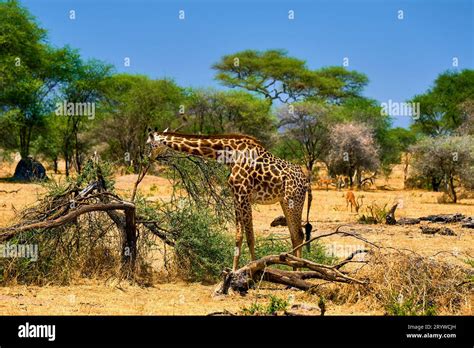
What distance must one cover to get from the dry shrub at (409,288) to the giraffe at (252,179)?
126 centimetres

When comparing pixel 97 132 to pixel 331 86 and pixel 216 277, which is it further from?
pixel 216 277

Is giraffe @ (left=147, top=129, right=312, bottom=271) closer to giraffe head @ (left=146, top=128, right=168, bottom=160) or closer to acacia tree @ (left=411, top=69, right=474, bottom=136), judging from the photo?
giraffe head @ (left=146, top=128, right=168, bottom=160)

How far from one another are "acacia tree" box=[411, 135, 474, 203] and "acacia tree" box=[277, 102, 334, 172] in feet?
31.5

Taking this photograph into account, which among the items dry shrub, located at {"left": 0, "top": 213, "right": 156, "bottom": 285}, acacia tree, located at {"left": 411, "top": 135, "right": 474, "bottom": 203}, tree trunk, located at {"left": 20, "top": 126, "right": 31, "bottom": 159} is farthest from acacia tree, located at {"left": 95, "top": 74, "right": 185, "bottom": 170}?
dry shrub, located at {"left": 0, "top": 213, "right": 156, "bottom": 285}

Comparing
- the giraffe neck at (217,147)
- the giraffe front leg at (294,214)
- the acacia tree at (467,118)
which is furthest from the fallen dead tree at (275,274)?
the acacia tree at (467,118)

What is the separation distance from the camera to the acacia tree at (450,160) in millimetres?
27750

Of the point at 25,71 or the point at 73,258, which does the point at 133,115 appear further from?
the point at 73,258

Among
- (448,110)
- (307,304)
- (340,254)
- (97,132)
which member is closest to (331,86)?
(448,110)

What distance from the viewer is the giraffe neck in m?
9.75

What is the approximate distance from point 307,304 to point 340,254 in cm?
426

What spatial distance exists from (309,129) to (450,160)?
1252cm

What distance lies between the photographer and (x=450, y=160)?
28.6 m

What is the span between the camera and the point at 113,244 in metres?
10.5

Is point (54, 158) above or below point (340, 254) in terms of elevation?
above
